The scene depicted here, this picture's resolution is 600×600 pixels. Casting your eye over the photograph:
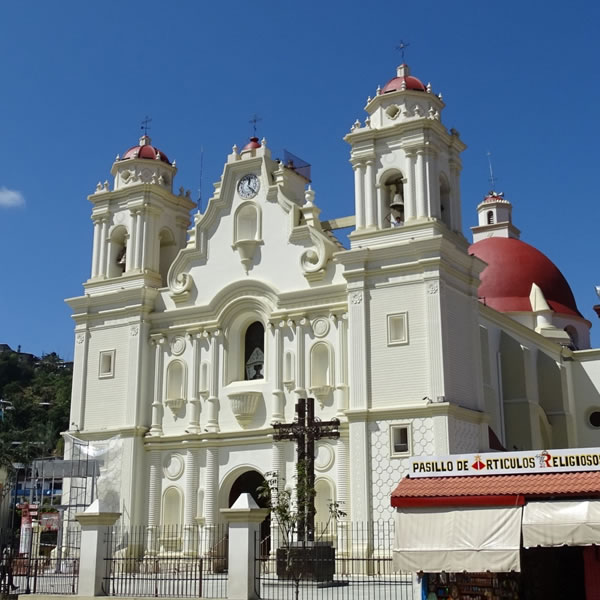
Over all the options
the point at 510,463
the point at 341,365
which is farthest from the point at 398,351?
the point at 510,463

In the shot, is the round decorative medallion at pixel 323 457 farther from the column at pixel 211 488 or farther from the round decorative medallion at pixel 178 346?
the round decorative medallion at pixel 178 346

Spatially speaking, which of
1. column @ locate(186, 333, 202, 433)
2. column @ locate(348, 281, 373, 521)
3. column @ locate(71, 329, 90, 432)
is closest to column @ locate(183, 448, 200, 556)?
column @ locate(186, 333, 202, 433)

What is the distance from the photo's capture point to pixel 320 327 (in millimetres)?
29172

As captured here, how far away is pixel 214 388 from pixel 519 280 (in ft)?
54.2

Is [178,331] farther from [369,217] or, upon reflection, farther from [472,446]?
[472,446]

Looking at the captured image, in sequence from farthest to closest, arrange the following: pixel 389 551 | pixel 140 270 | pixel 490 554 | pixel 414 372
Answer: pixel 140 270 < pixel 414 372 < pixel 389 551 < pixel 490 554

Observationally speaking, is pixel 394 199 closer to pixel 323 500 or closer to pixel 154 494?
pixel 323 500

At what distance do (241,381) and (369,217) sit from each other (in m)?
7.12

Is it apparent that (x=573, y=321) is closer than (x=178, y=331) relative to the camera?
No

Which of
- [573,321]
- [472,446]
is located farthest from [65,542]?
[573,321]

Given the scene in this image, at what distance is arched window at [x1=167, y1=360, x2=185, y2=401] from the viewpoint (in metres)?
31.7

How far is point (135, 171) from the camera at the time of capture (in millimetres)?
34844

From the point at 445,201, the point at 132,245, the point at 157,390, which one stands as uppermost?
the point at 445,201

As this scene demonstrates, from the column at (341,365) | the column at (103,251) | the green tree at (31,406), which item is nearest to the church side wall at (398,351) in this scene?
the column at (341,365)
